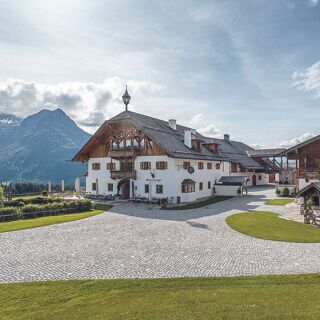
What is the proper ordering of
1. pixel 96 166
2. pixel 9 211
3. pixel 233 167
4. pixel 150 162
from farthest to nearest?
pixel 233 167 → pixel 96 166 → pixel 150 162 → pixel 9 211

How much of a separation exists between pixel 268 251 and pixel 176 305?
24.8 ft

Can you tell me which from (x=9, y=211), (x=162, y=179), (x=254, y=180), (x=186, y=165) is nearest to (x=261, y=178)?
(x=254, y=180)

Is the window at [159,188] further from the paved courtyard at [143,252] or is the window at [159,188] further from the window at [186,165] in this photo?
the paved courtyard at [143,252]

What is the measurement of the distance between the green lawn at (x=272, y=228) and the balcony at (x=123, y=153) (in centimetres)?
1596

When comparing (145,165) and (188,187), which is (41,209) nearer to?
(145,165)

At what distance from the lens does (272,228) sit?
20.2 metres

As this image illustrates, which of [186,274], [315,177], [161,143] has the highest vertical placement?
[161,143]

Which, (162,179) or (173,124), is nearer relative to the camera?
(162,179)

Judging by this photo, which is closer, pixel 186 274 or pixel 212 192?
pixel 186 274

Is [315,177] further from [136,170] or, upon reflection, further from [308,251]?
[136,170]

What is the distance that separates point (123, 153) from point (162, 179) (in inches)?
231

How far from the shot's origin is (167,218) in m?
25.2

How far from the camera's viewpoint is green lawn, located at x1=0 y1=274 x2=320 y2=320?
330 inches

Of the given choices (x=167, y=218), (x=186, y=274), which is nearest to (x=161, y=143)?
(x=167, y=218)
